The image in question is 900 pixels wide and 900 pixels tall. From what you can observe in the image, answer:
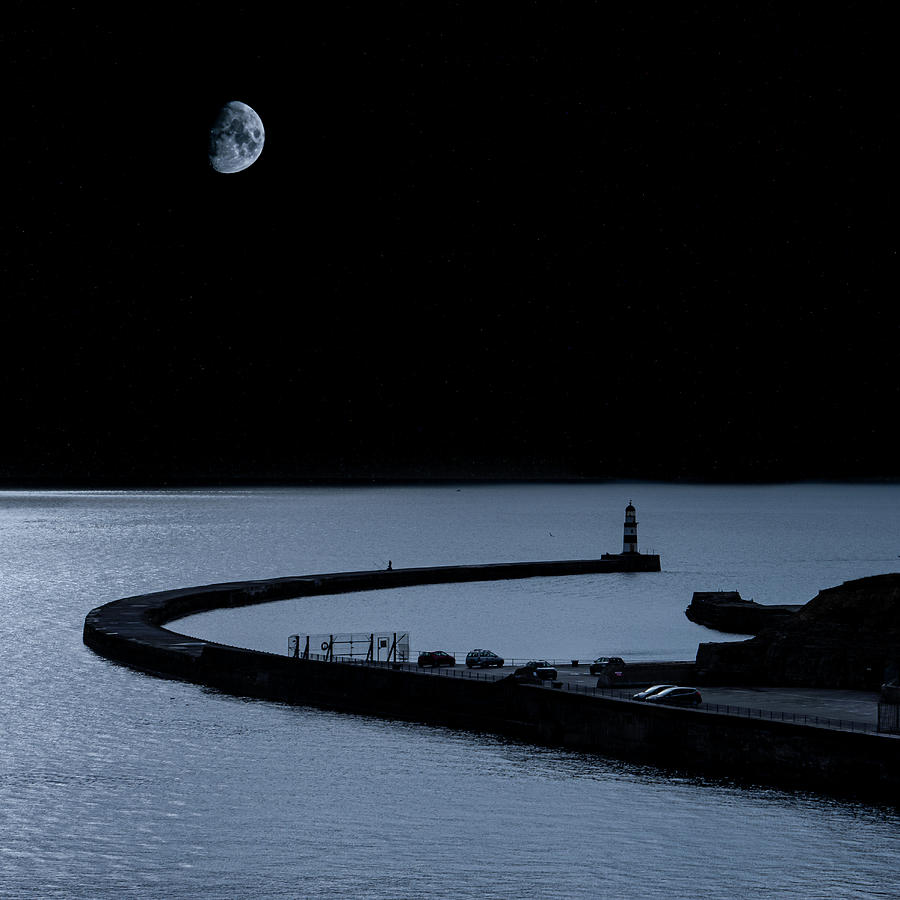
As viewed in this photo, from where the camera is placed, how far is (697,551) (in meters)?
163

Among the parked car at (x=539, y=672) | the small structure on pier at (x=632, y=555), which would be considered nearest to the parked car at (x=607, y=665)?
the parked car at (x=539, y=672)

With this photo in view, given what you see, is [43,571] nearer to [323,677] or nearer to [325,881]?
[323,677]

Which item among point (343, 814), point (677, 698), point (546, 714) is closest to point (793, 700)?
point (677, 698)

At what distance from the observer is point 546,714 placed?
42.3 meters

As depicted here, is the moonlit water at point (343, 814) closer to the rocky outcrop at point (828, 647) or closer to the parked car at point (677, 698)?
the parked car at point (677, 698)

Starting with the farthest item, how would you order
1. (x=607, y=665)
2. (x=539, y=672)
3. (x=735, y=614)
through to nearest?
(x=735, y=614) < (x=607, y=665) < (x=539, y=672)

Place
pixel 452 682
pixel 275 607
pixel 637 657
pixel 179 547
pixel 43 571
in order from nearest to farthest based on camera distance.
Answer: pixel 452 682 → pixel 637 657 → pixel 275 607 → pixel 43 571 → pixel 179 547

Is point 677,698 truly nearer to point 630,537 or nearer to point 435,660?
point 435,660

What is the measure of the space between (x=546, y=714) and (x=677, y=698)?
13.6ft

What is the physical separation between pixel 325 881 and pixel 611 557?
95187mm

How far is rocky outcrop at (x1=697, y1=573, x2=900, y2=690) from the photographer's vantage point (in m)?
46.5

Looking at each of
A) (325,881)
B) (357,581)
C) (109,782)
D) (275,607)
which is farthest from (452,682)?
(357,581)

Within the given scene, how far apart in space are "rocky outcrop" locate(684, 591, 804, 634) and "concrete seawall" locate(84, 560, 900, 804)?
109ft

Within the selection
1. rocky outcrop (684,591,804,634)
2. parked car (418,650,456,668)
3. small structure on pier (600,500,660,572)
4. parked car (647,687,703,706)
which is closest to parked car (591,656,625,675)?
parked car (418,650,456,668)
